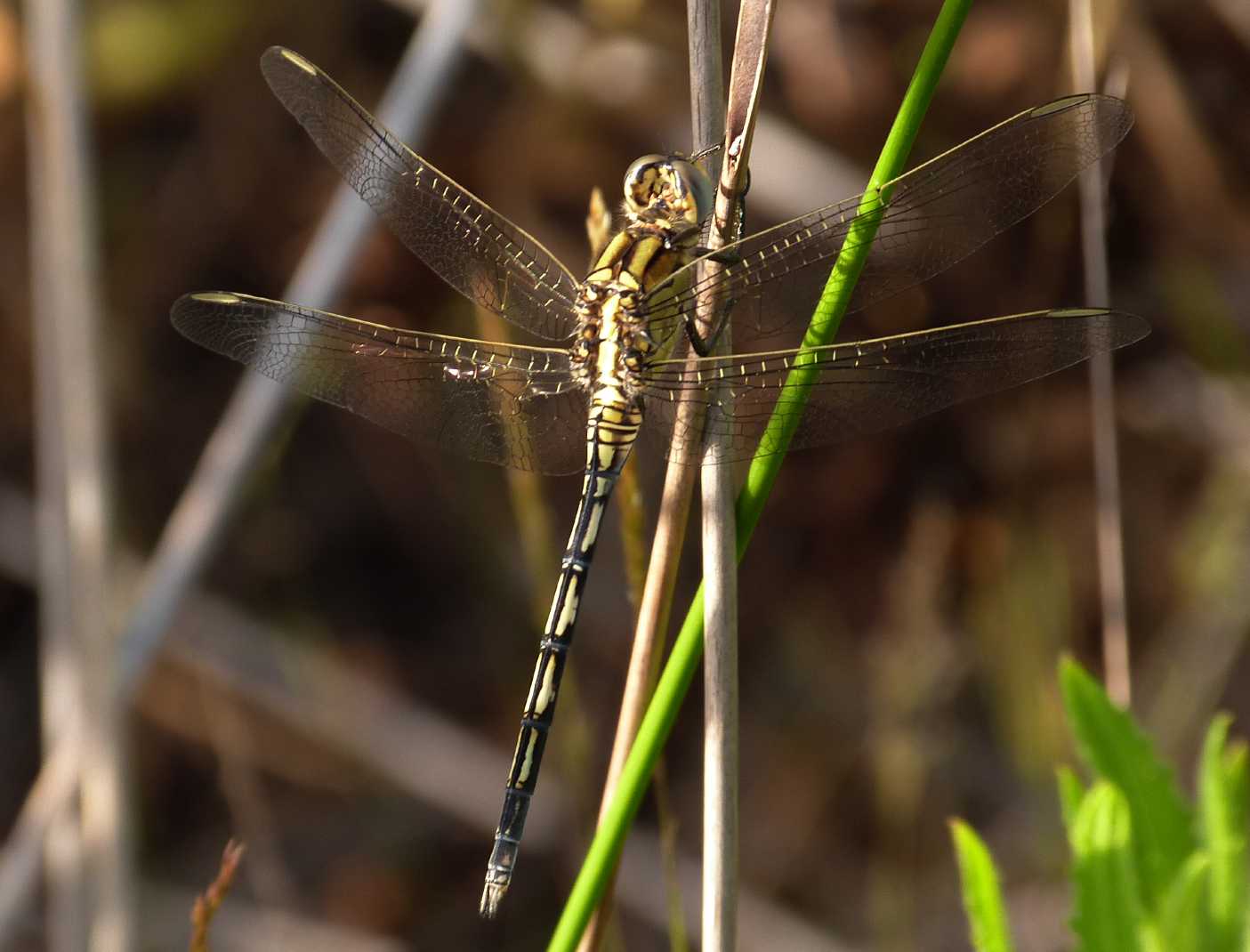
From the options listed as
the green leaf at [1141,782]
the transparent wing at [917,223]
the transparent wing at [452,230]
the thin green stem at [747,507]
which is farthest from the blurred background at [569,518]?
the thin green stem at [747,507]

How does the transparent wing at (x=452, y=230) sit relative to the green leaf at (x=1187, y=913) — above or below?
above

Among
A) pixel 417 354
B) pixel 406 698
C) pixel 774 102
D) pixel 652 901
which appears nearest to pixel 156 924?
pixel 406 698

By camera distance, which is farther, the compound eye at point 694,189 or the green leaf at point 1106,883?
the compound eye at point 694,189

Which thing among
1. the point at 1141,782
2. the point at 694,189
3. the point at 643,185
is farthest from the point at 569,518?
the point at 1141,782

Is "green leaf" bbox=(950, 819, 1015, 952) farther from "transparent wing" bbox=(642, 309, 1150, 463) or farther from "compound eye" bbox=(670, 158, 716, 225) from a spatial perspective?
"compound eye" bbox=(670, 158, 716, 225)

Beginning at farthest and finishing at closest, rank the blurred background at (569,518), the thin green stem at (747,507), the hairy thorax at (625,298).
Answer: the blurred background at (569,518), the hairy thorax at (625,298), the thin green stem at (747,507)

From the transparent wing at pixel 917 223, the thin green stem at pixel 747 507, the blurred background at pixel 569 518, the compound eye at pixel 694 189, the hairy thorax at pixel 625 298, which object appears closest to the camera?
the thin green stem at pixel 747 507

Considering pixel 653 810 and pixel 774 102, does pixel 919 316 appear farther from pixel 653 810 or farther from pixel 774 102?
pixel 653 810

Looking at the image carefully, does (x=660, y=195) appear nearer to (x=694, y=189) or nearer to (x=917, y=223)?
(x=694, y=189)

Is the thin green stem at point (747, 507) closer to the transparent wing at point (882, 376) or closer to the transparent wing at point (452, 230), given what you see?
the transparent wing at point (882, 376)
